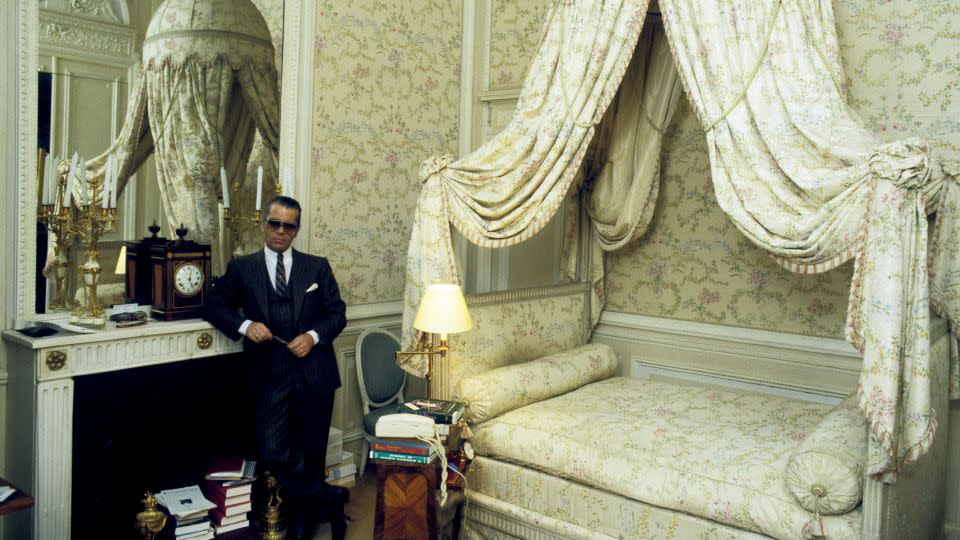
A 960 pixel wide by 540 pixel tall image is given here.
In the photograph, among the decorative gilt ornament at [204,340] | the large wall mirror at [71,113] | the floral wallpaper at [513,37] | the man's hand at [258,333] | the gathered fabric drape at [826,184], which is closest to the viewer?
the gathered fabric drape at [826,184]

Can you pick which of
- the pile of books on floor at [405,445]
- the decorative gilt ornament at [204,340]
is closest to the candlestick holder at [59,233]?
the decorative gilt ornament at [204,340]

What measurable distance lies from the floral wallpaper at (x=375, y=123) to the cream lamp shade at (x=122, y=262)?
3.16 feet

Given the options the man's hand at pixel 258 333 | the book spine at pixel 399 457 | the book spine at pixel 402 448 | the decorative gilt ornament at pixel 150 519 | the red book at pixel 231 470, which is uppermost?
the man's hand at pixel 258 333

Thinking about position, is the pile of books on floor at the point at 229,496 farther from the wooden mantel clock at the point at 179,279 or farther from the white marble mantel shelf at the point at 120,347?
the wooden mantel clock at the point at 179,279

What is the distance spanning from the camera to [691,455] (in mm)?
3006

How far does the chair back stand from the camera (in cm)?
415

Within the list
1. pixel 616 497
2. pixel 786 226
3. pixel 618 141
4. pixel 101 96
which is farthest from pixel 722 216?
pixel 101 96

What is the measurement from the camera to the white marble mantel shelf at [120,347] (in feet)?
9.23

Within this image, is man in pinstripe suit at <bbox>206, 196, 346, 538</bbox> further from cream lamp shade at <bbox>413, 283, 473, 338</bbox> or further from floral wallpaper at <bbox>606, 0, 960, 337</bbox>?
floral wallpaper at <bbox>606, 0, 960, 337</bbox>

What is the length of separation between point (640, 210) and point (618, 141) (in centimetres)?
42

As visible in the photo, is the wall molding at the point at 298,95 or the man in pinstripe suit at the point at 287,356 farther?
the wall molding at the point at 298,95

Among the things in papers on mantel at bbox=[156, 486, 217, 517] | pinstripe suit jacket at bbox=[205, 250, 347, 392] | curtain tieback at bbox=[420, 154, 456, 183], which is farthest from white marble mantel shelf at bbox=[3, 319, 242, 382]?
curtain tieback at bbox=[420, 154, 456, 183]

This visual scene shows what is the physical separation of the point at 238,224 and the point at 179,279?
52cm

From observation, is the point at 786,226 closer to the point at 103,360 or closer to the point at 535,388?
the point at 535,388
